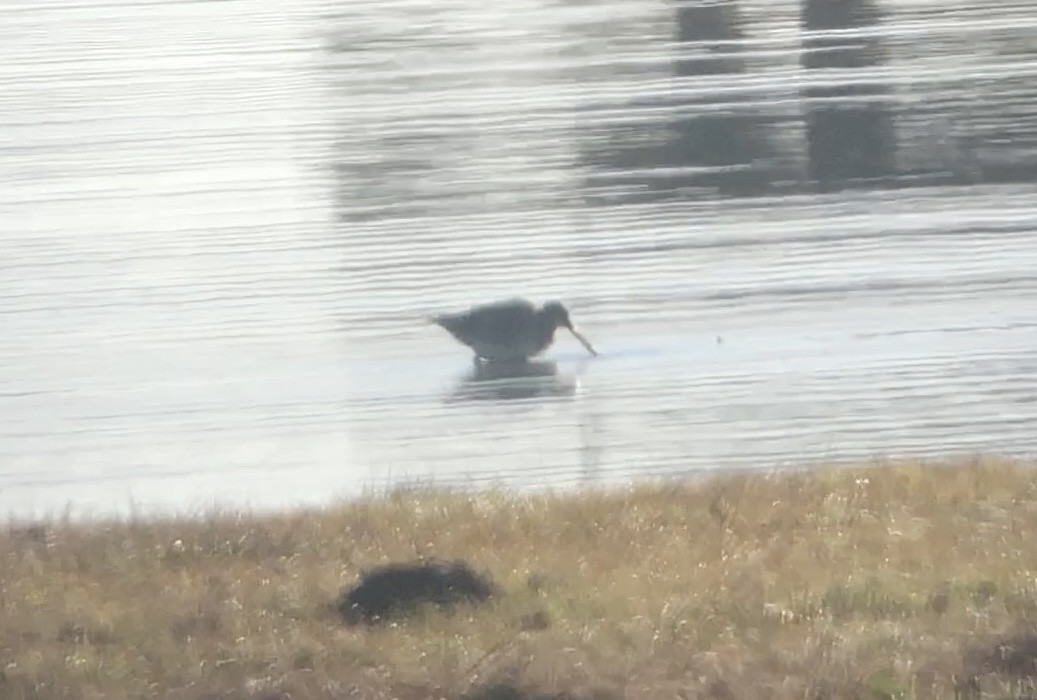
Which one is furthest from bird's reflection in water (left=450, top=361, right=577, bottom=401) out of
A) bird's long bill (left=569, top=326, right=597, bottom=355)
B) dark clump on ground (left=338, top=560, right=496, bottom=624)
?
dark clump on ground (left=338, top=560, right=496, bottom=624)

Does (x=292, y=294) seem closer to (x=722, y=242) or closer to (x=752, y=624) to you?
(x=722, y=242)

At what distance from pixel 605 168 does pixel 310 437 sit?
307 centimetres

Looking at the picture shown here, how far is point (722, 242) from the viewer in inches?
328

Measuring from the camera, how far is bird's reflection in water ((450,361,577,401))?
271 inches

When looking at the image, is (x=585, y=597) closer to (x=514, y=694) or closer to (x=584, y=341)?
(x=514, y=694)

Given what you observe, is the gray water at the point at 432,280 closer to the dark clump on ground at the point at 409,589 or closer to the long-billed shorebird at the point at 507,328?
the long-billed shorebird at the point at 507,328

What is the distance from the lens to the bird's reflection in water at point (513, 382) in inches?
271

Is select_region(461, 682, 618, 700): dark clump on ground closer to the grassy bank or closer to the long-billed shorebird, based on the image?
the grassy bank

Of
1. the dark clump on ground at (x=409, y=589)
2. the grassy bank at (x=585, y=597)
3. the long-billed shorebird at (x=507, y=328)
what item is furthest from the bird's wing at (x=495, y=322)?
the dark clump on ground at (x=409, y=589)

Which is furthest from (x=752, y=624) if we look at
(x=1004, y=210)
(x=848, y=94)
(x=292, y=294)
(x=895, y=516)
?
(x=848, y=94)

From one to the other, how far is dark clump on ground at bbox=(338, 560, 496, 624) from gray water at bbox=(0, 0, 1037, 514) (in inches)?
53.4

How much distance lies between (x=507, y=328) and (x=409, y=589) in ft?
8.86

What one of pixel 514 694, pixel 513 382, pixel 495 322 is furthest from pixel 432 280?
pixel 514 694

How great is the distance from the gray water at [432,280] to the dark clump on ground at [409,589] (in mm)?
A: 1357
